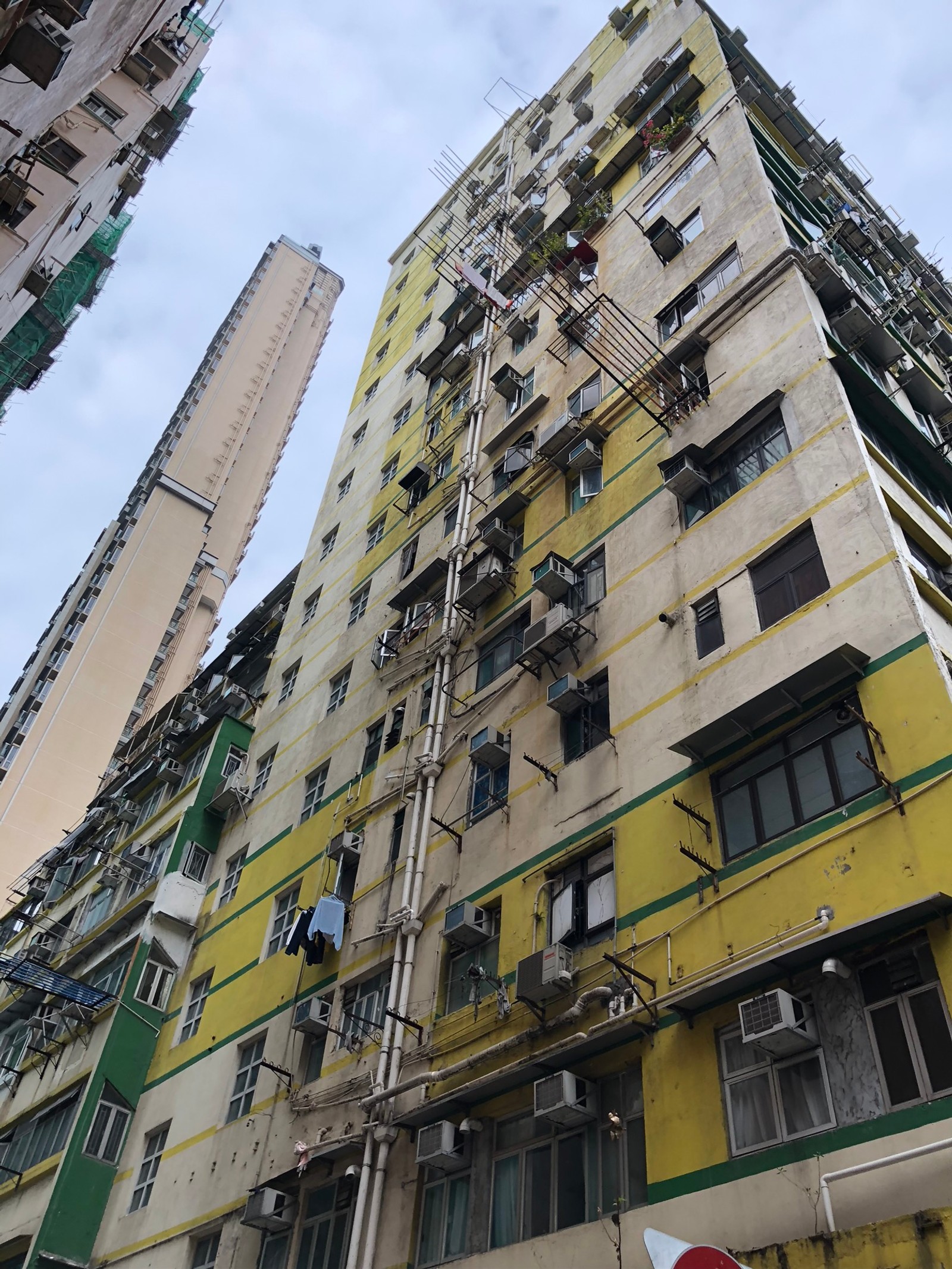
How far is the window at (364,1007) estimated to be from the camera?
1493cm

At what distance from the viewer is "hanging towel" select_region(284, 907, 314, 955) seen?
54.4ft

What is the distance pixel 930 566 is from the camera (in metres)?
12.9

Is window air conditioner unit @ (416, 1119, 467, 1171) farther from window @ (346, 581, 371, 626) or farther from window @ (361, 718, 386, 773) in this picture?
window @ (346, 581, 371, 626)

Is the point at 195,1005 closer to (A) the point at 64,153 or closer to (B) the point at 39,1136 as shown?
(B) the point at 39,1136

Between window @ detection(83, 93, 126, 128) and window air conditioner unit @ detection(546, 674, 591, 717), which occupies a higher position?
window @ detection(83, 93, 126, 128)

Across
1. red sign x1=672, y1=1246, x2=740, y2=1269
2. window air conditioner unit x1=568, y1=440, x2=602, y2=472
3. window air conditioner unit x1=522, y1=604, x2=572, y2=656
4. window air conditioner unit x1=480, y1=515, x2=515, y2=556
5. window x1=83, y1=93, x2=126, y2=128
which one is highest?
window x1=83, y1=93, x2=126, y2=128

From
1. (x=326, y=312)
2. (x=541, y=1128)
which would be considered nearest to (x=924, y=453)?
(x=541, y=1128)

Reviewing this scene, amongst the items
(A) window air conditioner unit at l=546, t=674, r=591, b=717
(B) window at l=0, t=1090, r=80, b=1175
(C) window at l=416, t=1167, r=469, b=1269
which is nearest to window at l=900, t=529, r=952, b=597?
(A) window air conditioner unit at l=546, t=674, r=591, b=717

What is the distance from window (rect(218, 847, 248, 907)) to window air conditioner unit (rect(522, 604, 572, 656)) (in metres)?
9.89

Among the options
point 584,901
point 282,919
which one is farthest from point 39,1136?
point 584,901

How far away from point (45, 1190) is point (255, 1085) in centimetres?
498

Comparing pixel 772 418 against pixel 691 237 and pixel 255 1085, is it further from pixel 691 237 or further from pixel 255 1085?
pixel 255 1085

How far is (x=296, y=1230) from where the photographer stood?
13.9 meters

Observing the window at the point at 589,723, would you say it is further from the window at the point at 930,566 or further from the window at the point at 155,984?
the window at the point at 155,984
